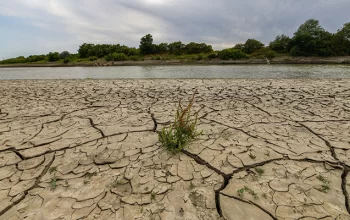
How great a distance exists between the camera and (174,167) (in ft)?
5.36

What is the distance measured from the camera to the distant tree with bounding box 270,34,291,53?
31266mm

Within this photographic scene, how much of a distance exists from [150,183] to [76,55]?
4651 cm

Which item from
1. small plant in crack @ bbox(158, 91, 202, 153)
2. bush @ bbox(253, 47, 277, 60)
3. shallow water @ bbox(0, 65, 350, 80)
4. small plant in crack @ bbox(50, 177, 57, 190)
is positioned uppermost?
bush @ bbox(253, 47, 277, 60)

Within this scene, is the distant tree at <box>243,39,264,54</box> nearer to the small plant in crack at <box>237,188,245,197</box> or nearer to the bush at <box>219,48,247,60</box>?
the bush at <box>219,48,247,60</box>

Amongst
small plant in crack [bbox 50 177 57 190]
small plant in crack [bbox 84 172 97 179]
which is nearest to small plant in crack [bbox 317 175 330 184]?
small plant in crack [bbox 84 172 97 179]

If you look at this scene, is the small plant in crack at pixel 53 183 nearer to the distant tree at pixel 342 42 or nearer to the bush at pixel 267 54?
the bush at pixel 267 54

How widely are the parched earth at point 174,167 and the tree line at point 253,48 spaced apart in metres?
26.9

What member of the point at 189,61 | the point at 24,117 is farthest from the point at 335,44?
the point at 24,117

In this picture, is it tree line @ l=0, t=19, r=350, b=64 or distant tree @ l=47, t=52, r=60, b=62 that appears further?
distant tree @ l=47, t=52, r=60, b=62

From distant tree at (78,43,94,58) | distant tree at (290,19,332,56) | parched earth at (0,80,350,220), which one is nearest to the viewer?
parched earth at (0,80,350,220)

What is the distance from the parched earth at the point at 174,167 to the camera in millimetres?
1223

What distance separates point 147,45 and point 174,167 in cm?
3901

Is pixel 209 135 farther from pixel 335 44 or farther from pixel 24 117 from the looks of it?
pixel 335 44

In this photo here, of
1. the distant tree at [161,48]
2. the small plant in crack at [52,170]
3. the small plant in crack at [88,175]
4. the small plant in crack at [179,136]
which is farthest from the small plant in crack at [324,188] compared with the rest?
the distant tree at [161,48]
